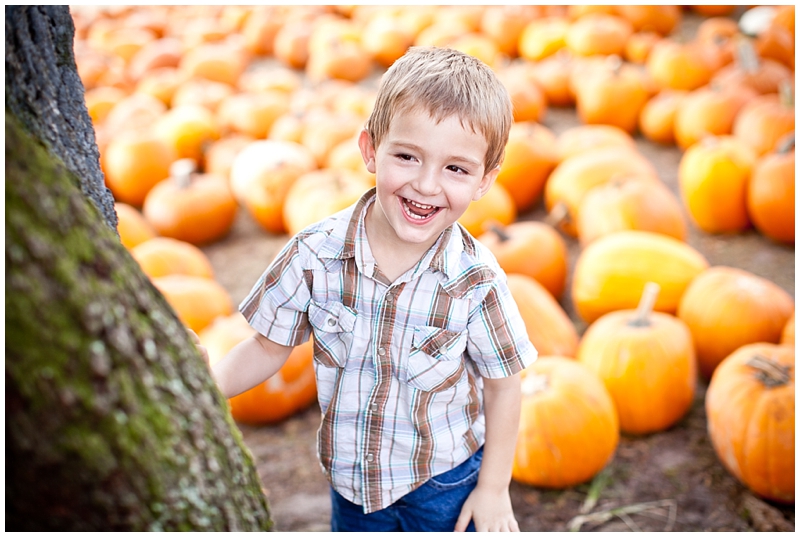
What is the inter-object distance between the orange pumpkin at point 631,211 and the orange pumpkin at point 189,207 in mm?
2358

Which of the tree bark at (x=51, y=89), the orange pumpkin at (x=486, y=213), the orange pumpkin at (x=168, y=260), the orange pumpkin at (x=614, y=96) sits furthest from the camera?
the orange pumpkin at (x=614, y=96)

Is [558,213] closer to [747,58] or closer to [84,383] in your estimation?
[747,58]

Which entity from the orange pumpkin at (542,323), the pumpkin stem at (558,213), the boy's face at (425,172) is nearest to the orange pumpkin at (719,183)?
the pumpkin stem at (558,213)

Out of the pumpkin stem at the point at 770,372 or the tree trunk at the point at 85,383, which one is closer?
the tree trunk at the point at 85,383

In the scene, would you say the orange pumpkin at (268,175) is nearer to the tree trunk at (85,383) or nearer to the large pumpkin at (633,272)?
the large pumpkin at (633,272)

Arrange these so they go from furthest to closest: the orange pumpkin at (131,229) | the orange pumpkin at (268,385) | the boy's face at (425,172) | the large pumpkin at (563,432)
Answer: the orange pumpkin at (131,229)
the orange pumpkin at (268,385)
the large pumpkin at (563,432)
the boy's face at (425,172)

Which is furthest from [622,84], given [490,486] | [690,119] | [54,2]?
[54,2]

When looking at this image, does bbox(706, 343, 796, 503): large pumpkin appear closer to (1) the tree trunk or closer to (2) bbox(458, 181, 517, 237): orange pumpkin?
(2) bbox(458, 181, 517, 237): orange pumpkin

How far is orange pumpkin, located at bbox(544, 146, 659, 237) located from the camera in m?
4.03

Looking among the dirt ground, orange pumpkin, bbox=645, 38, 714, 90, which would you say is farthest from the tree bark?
orange pumpkin, bbox=645, 38, 714, 90

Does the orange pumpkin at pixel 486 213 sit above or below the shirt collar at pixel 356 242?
below

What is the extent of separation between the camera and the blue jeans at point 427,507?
1629mm

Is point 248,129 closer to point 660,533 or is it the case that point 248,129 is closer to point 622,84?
point 622,84

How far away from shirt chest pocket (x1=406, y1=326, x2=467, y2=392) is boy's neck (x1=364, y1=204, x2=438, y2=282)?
0.13 meters
